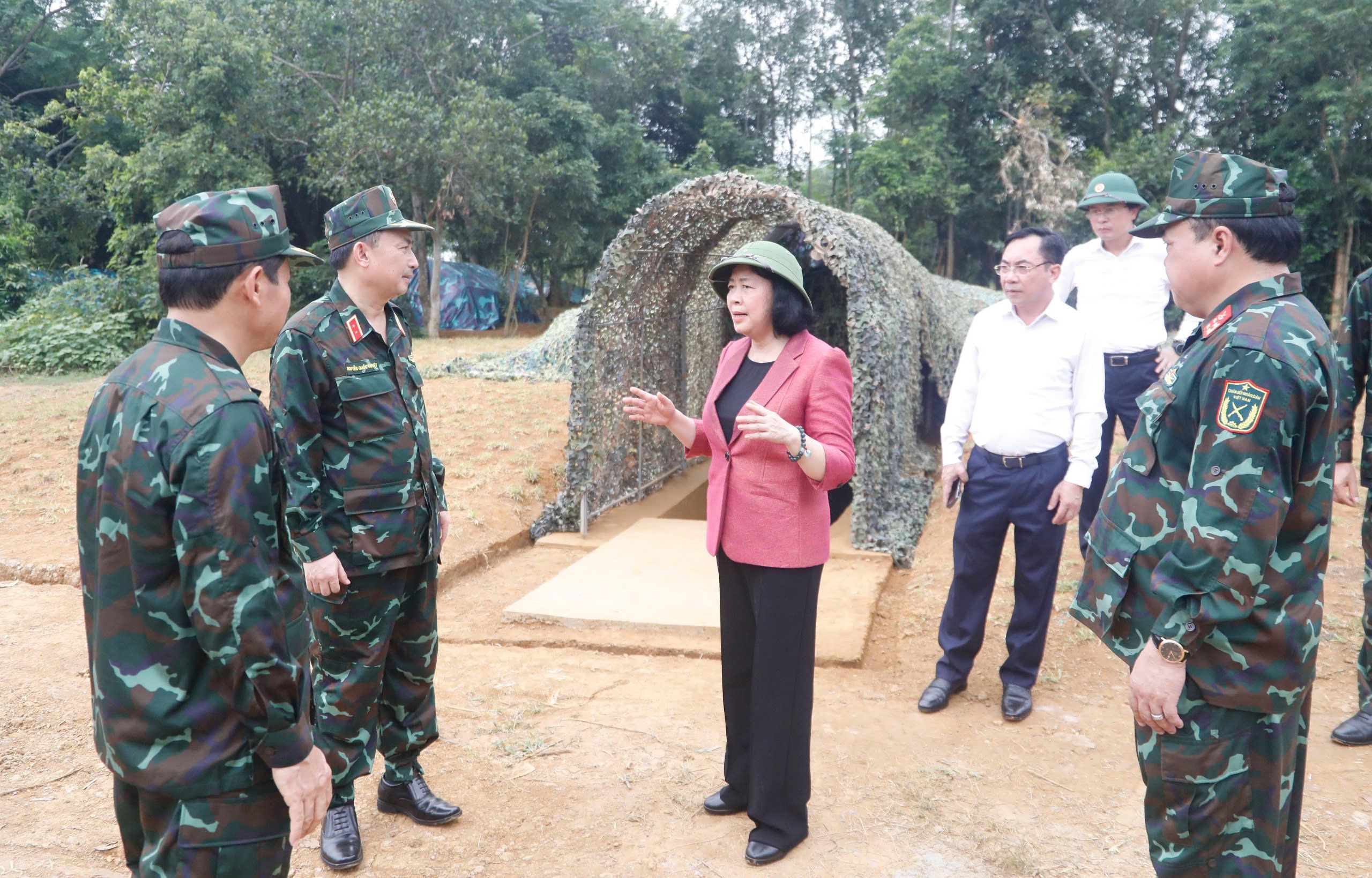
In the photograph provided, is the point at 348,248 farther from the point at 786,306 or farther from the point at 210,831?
the point at 210,831

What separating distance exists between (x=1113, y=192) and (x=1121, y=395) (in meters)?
0.99

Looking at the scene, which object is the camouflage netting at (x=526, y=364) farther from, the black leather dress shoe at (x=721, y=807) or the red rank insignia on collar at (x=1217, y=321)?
the red rank insignia on collar at (x=1217, y=321)

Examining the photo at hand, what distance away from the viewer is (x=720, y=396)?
110 inches

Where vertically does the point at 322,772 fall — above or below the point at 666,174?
A: below

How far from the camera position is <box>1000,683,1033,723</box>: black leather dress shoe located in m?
3.71

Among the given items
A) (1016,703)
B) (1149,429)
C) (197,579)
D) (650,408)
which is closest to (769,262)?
(650,408)

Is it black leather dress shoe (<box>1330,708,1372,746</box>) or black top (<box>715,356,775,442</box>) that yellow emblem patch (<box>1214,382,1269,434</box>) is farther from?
black leather dress shoe (<box>1330,708,1372,746</box>)

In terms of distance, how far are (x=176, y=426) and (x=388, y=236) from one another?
1.38m

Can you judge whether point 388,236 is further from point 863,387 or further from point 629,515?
point 629,515

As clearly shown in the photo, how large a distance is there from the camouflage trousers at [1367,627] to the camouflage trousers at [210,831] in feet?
11.4

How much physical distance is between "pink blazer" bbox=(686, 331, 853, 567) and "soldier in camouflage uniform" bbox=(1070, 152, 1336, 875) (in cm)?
84

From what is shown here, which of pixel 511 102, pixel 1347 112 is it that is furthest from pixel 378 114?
pixel 1347 112

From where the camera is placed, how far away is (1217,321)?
6.26 ft

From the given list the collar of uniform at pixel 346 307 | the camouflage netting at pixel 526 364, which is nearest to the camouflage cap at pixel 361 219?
the collar of uniform at pixel 346 307
